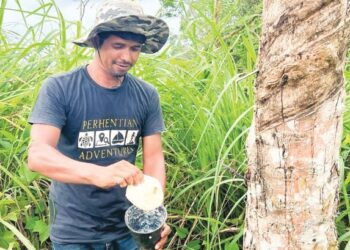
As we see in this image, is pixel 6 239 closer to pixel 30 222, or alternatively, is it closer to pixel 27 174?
pixel 30 222

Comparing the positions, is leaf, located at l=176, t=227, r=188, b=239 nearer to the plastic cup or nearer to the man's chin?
the plastic cup

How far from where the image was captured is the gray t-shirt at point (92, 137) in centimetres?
200

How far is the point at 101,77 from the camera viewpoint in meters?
2.07

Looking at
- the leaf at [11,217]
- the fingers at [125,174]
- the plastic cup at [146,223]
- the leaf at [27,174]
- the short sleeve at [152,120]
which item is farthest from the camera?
the leaf at [27,174]

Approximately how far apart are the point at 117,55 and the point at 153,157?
0.47 m

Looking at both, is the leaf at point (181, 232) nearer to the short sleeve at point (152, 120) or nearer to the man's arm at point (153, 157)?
the man's arm at point (153, 157)

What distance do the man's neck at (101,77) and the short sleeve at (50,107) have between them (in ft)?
0.52

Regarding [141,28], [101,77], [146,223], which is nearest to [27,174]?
[101,77]

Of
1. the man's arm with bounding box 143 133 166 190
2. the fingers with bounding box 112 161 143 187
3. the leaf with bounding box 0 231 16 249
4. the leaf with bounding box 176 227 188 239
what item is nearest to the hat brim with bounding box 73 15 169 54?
the man's arm with bounding box 143 133 166 190

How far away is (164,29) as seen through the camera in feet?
7.22

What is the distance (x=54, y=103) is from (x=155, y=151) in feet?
1.63

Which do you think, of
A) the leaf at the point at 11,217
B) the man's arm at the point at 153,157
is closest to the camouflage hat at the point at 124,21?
the man's arm at the point at 153,157

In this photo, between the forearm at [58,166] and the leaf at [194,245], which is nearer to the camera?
the forearm at [58,166]

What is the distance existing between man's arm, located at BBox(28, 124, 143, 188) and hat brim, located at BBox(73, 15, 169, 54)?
0.40m
